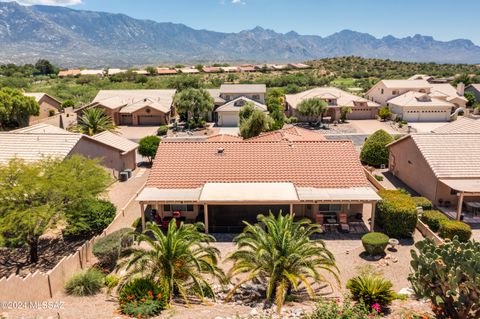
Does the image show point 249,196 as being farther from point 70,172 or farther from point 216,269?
point 70,172

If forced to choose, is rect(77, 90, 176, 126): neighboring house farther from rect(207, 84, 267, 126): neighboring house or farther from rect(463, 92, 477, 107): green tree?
rect(463, 92, 477, 107): green tree

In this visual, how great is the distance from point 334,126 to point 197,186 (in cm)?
3822

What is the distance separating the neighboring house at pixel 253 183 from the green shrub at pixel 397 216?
0.80m

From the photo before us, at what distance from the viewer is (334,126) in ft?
193

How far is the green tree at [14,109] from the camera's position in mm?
51719

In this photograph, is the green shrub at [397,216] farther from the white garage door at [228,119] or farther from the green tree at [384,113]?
the green tree at [384,113]

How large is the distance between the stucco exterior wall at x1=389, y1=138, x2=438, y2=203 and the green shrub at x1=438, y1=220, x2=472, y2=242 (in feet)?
17.5

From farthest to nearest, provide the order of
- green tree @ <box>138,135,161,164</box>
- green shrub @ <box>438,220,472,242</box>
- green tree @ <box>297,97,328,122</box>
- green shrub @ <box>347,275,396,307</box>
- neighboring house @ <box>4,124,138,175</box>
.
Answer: green tree @ <box>297,97,328,122</box>, green tree @ <box>138,135,161,164</box>, neighboring house @ <box>4,124,138,175</box>, green shrub @ <box>438,220,472,242</box>, green shrub @ <box>347,275,396,307</box>

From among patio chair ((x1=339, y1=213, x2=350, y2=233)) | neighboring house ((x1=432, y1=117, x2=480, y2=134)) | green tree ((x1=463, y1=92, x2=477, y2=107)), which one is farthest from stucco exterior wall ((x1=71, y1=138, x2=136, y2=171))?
green tree ((x1=463, y1=92, x2=477, y2=107))

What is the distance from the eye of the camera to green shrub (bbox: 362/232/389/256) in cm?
2039

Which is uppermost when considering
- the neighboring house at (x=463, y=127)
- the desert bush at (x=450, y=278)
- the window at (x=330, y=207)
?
the neighboring house at (x=463, y=127)

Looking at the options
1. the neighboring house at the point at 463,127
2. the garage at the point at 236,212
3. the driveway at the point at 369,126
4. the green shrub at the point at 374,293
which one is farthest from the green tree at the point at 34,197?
the driveway at the point at 369,126

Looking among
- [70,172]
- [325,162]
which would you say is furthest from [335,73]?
[70,172]

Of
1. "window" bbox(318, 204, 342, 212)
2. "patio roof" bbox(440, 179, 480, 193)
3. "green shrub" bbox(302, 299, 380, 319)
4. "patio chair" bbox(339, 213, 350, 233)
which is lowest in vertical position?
"patio chair" bbox(339, 213, 350, 233)
